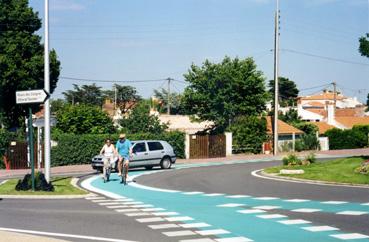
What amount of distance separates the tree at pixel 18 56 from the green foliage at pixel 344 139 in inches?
1141

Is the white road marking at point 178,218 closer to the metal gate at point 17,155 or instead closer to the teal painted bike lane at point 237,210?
the teal painted bike lane at point 237,210

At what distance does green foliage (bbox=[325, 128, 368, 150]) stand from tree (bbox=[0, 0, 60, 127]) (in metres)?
29.0

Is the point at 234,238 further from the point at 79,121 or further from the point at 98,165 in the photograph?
the point at 79,121

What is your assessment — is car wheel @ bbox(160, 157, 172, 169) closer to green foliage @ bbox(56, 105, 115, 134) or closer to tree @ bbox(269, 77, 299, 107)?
green foliage @ bbox(56, 105, 115, 134)

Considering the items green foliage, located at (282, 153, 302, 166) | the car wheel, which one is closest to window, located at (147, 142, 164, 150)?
the car wheel

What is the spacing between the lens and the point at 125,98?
10050 cm

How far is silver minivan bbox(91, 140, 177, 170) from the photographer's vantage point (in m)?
27.9

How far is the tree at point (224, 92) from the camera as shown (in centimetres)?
4966

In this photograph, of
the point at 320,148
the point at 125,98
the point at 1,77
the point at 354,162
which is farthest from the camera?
the point at 125,98


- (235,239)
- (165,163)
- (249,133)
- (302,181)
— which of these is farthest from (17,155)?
(235,239)

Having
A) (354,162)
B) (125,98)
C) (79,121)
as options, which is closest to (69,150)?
(79,121)

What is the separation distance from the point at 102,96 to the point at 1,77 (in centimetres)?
5962

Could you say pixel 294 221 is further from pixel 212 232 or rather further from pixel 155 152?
pixel 155 152

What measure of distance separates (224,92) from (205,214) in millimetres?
37066
